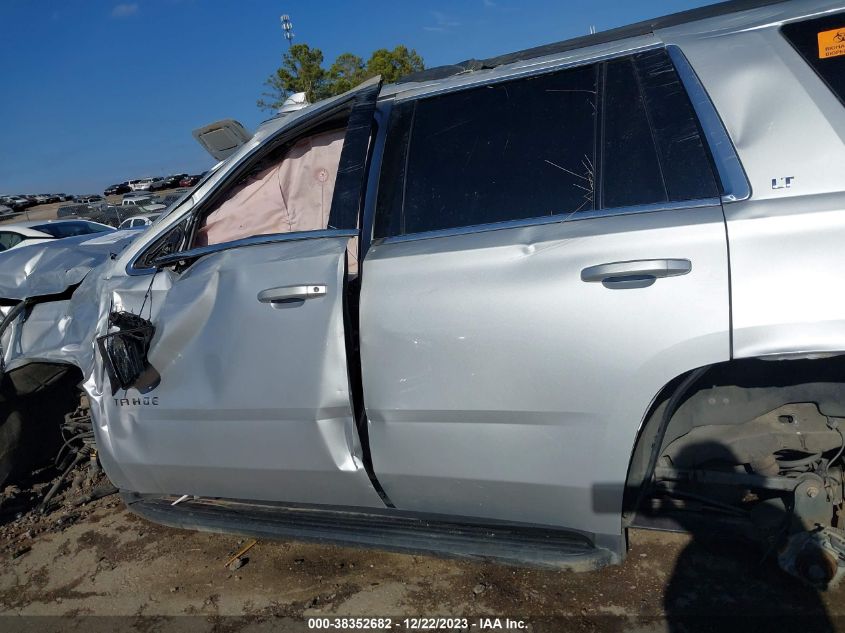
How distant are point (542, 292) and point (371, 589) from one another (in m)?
1.53

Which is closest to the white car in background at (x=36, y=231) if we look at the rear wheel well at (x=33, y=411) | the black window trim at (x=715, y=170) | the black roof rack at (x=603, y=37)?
the rear wheel well at (x=33, y=411)

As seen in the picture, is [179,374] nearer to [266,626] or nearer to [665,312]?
[266,626]

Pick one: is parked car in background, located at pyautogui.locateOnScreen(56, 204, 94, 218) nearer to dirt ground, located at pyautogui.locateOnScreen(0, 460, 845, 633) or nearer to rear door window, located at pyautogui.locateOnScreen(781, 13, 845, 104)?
dirt ground, located at pyautogui.locateOnScreen(0, 460, 845, 633)

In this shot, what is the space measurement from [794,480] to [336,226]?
1.84 meters

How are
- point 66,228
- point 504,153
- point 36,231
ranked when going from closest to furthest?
point 504,153 → point 36,231 → point 66,228

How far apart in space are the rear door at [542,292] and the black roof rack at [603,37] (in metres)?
0.25

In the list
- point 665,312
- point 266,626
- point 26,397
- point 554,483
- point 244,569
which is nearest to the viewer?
point 665,312

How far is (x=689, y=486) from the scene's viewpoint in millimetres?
2502

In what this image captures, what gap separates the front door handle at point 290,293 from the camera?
2420mm

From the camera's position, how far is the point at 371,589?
112 inches

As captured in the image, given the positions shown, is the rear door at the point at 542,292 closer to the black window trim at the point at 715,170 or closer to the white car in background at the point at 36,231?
the black window trim at the point at 715,170

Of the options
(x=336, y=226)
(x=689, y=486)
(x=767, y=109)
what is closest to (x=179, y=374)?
(x=336, y=226)

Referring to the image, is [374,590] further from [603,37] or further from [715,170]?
[603,37]

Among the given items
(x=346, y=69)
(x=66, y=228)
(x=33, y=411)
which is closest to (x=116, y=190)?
(x=346, y=69)
